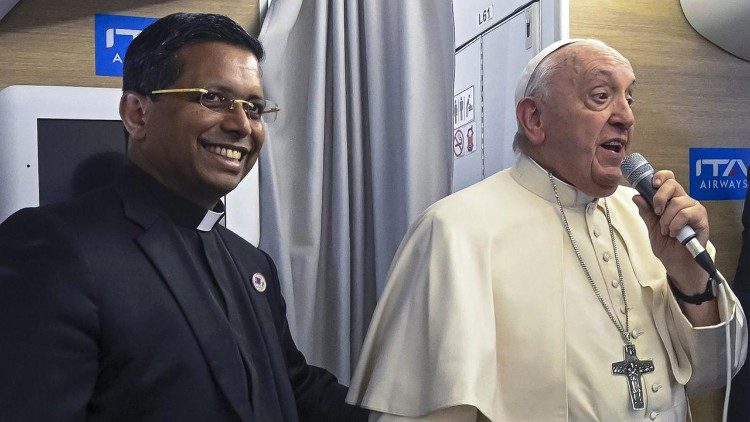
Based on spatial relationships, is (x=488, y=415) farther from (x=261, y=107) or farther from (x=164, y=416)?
(x=261, y=107)

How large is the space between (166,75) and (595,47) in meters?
0.90

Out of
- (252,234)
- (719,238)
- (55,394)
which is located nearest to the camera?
(55,394)

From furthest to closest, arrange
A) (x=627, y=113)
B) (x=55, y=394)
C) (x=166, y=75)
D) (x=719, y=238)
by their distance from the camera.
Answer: (x=719, y=238) → (x=627, y=113) → (x=166, y=75) → (x=55, y=394)

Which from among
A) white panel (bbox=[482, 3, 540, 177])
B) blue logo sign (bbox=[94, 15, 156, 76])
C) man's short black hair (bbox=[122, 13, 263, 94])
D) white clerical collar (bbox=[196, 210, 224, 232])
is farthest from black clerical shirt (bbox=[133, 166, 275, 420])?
white panel (bbox=[482, 3, 540, 177])

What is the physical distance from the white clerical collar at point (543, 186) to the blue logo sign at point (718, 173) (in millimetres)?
679

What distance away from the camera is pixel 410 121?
6.54 feet

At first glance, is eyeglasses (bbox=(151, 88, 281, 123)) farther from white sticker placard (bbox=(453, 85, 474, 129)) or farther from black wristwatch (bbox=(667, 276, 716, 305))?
white sticker placard (bbox=(453, 85, 474, 129))

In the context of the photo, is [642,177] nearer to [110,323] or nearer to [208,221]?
[208,221]

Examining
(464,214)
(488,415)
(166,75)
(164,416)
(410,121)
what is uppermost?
(166,75)

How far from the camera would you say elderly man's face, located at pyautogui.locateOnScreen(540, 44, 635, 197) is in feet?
5.57

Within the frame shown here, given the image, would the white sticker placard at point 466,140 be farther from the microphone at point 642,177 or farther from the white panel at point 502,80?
the microphone at point 642,177

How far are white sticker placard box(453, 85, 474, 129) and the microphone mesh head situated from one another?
1.13 meters

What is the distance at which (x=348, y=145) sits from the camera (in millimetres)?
2059

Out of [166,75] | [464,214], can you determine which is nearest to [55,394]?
[166,75]
